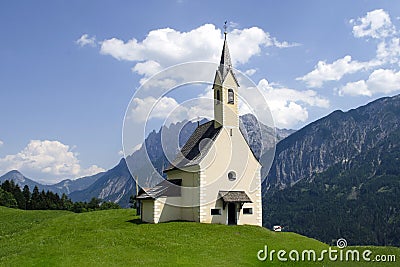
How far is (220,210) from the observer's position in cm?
4359

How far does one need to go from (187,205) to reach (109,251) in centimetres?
1717

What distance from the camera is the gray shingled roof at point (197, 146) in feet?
149

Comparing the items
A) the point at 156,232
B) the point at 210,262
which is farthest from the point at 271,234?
the point at 210,262

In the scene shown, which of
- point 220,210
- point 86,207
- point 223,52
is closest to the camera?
point 220,210

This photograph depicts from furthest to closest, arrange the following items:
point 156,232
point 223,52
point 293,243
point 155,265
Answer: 1. point 223,52
2. point 156,232
3. point 293,243
4. point 155,265

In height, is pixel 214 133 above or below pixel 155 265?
above

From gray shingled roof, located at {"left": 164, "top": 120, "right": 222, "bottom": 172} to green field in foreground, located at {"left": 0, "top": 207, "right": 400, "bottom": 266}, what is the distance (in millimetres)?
8149

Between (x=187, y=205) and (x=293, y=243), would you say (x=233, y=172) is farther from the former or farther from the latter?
(x=293, y=243)

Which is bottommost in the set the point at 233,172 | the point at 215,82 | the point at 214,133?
the point at 233,172

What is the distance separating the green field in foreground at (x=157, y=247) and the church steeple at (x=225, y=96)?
12217mm

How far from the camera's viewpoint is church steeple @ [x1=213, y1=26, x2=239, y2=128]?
153 ft

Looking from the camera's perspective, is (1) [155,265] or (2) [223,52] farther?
(2) [223,52]

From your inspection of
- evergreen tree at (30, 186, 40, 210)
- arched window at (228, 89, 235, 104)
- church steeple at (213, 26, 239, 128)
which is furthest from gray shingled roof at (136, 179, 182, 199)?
evergreen tree at (30, 186, 40, 210)

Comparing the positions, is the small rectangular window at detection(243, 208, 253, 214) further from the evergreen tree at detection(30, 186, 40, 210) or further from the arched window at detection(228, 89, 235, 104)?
the evergreen tree at detection(30, 186, 40, 210)
